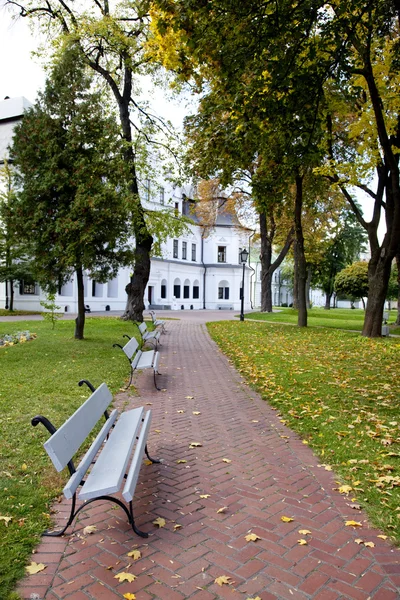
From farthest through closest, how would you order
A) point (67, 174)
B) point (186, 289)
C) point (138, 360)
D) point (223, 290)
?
point (223, 290), point (186, 289), point (67, 174), point (138, 360)

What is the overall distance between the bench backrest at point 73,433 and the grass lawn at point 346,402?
2.37 metres

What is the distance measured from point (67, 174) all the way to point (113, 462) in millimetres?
10111

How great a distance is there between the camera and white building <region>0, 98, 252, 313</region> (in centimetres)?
Result: 3450

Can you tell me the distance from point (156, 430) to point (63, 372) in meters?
4.03

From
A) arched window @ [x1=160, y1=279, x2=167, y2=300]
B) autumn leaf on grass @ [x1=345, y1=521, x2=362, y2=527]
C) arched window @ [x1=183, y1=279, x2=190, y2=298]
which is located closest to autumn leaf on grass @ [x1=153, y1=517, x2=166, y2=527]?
autumn leaf on grass @ [x1=345, y1=521, x2=362, y2=527]

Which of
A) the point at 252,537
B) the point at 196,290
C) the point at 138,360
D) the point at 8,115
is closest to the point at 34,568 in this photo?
the point at 252,537

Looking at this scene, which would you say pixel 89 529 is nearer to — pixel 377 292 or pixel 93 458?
pixel 93 458

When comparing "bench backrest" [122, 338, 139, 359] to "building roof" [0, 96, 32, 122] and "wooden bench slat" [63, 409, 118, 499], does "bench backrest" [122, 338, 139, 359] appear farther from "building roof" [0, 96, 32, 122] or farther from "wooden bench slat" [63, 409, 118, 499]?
"building roof" [0, 96, 32, 122]

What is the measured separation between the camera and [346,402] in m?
7.09

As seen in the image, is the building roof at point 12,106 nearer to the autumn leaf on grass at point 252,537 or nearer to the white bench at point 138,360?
the white bench at point 138,360

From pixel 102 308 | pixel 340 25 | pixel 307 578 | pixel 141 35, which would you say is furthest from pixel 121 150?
pixel 102 308

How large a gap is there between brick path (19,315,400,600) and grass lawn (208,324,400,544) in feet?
0.85

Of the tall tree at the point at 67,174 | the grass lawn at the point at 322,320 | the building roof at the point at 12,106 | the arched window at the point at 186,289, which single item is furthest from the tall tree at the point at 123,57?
the arched window at the point at 186,289

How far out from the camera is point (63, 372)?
357 inches
